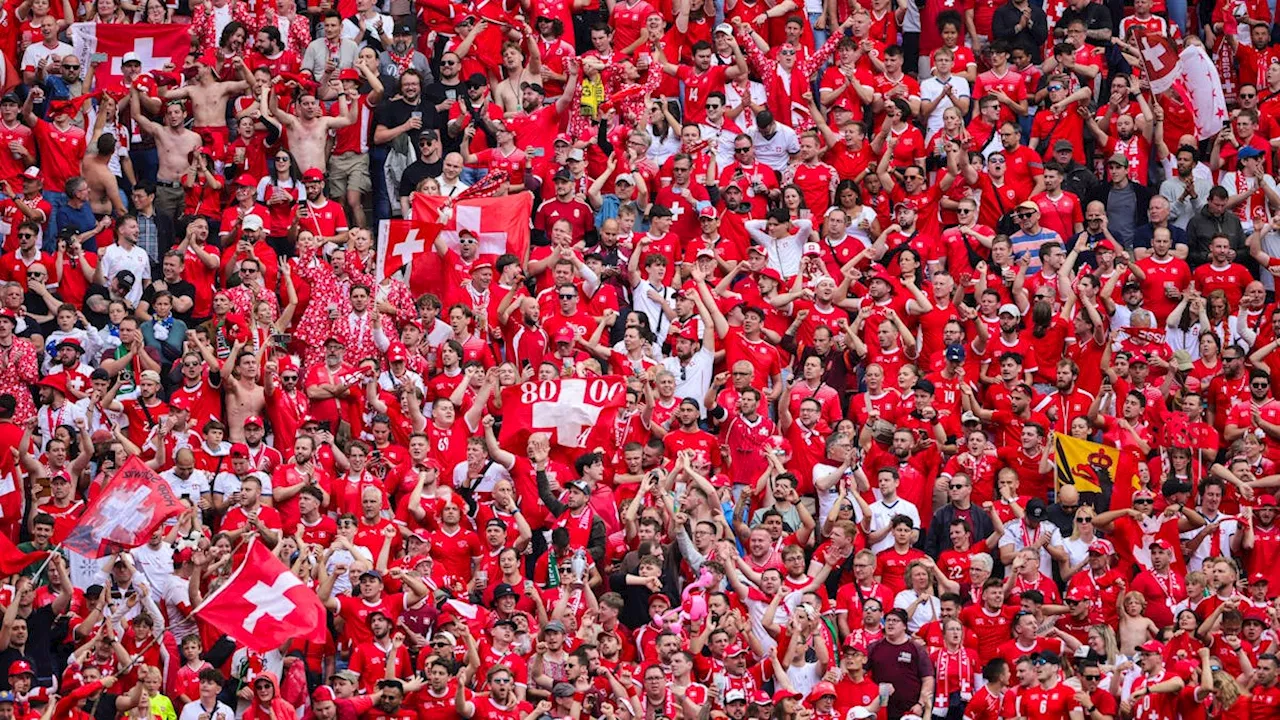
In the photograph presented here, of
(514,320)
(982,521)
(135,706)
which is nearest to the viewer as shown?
(135,706)

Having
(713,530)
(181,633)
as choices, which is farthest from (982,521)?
(181,633)

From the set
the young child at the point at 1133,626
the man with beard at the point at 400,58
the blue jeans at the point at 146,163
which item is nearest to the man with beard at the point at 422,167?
the man with beard at the point at 400,58

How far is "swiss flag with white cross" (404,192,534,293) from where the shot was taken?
2533 centimetres

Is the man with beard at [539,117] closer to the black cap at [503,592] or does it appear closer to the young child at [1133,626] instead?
the black cap at [503,592]

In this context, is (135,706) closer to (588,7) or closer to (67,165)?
(67,165)

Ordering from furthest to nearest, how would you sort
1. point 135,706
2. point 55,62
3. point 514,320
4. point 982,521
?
point 55,62 < point 514,320 < point 982,521 < point 135,706

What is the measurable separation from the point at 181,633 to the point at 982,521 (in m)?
6.03

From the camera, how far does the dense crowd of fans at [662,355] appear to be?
2180cm

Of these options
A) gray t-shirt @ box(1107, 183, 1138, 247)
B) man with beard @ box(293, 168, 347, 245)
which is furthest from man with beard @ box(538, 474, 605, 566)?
gray t-shirt @ box(1107, 183, 1138, 247)

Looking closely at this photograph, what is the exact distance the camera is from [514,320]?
976 inches

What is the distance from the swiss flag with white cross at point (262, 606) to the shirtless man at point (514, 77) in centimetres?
694

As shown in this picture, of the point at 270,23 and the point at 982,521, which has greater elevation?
the point at 270,23

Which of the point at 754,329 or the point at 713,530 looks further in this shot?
the point at 754,329

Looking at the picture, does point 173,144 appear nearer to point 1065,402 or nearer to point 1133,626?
point 1065,402
